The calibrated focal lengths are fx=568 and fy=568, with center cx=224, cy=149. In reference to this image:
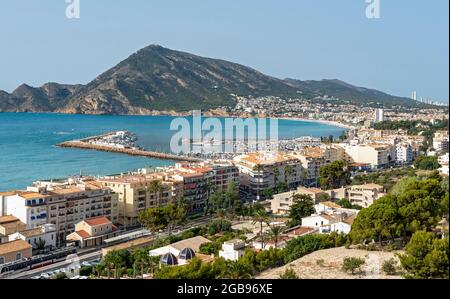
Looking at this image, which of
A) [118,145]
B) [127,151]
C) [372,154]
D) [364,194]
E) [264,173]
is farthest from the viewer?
[118,145]

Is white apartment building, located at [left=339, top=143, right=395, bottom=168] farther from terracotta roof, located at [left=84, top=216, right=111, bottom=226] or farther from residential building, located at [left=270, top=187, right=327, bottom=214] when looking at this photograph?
terracotta roof, located at [left=84, top=216, right=111, bottom=226]

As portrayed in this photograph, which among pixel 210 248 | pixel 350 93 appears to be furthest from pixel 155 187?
pixel 350 93

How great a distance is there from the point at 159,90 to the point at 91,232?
3563cm

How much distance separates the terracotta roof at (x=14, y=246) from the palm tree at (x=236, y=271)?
313 cm

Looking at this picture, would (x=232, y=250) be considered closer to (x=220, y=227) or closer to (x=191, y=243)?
(x=191, y=243)

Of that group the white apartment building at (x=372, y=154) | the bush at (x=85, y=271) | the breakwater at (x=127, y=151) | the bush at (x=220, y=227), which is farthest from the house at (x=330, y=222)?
the breakwater at (x=127, y=151)

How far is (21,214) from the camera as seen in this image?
7555mm

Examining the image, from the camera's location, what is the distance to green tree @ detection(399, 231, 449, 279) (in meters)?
3.23

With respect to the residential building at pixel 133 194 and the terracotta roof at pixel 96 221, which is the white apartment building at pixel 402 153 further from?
the terracotta roof at pixel 96 221

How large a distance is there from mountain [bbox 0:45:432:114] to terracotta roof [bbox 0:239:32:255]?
3320cm

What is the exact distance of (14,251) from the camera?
6250 mm

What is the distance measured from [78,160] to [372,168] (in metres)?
9.35

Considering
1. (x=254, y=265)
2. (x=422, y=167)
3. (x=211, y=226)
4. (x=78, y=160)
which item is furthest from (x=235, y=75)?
(x=254, y=265)

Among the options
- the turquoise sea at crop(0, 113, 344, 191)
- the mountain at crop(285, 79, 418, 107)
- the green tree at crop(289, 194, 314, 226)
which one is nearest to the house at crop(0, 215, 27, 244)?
the green tree at crop(289, 194, 314, 226)
